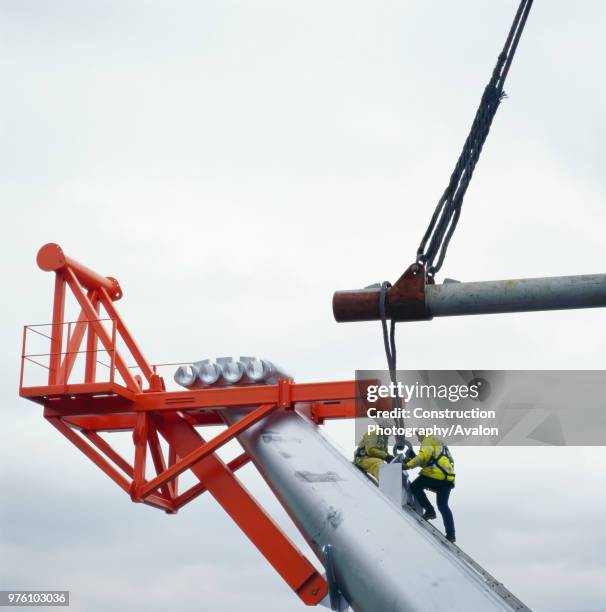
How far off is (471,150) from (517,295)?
3571mm

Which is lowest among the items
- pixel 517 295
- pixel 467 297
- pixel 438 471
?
pixel 517 295

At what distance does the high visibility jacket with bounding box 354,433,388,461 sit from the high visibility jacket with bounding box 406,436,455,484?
96cm

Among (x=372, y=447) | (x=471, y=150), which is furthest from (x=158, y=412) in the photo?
(x=471, y=150)

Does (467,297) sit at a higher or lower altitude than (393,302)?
lower

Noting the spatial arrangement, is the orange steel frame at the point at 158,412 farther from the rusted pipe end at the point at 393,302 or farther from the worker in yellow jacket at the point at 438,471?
the rusted pipe end at the point at 393,302

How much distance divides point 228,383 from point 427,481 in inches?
155

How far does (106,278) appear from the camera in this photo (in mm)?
19734

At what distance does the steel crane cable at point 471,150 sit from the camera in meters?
9.34

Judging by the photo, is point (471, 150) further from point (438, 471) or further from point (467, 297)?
point (438, 471)

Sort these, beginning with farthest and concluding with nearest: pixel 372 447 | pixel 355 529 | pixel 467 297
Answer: pixel 372 447
pixel 355 529
pixel 467 297

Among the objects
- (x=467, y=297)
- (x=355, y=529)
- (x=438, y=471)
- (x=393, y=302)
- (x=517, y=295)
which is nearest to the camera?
(x=517, y=295)

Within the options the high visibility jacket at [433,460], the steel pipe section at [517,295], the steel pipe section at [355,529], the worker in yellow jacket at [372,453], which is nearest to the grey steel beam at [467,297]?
the steel pipe section at [517,295]

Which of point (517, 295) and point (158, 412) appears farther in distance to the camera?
point (158, 412)

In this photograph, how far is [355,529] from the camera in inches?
543
